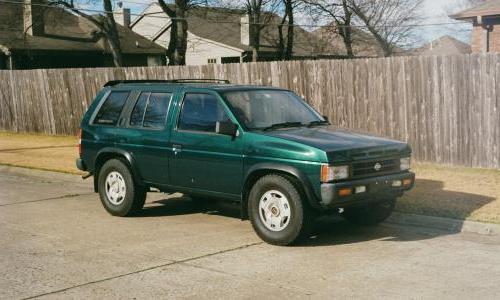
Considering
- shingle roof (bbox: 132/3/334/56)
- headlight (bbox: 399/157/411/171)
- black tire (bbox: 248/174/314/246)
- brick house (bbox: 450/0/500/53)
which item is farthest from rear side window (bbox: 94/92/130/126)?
shingle roof (bbox: 132/3/334/56)

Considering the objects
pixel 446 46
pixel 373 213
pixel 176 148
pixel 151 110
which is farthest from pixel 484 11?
pixel 446 46

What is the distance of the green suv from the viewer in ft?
24.3

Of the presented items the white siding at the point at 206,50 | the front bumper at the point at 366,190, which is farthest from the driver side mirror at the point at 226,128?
the white siding at the point at 206,50

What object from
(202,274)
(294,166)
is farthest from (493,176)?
(202,274)

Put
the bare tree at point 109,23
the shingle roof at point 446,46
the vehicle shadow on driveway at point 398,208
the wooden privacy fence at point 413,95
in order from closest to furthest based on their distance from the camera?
the vehicle shadow on driveway at point 398,208 < the wooden privacy fence at point 413,95 < the bare tree at point 109,23 < the shingle roof at point 446,46

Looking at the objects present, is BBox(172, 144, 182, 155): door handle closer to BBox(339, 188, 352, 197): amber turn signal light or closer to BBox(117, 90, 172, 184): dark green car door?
BBox(117, 90, 172, 184): dark green car door

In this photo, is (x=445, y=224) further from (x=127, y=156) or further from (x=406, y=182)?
(x=127, y=156)

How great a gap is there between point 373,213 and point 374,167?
1.08 metres

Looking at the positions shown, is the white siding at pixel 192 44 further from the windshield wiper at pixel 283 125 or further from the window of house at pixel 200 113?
the windshield wiper at pixel 283 125

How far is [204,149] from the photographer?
8.34m

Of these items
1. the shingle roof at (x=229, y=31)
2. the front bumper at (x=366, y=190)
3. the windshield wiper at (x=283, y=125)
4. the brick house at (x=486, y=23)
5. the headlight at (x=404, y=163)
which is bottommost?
the front bumper at (x=366, y=190)

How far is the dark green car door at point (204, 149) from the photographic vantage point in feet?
26.5

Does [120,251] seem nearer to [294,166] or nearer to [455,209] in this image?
[294,166]

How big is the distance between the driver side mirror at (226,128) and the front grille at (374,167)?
4.79ft
